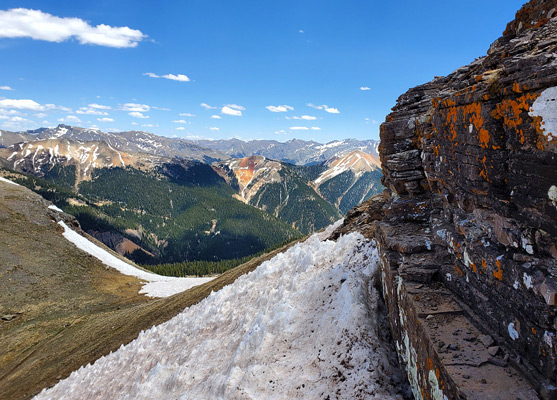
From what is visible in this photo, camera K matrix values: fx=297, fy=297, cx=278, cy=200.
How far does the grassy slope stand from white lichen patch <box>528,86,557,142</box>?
28.5 meters

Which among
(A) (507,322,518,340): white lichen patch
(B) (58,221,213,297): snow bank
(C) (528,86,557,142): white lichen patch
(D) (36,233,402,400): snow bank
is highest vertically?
(C) (528,86,557,142): white lichen patch

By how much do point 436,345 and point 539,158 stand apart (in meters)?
4.69

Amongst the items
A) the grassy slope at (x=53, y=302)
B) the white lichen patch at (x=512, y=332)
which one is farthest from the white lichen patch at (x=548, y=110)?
the grassy slope at (x=53, y=302)

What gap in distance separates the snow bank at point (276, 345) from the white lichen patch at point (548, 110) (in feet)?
27.0

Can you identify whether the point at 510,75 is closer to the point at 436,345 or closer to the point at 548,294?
the point at 548,294

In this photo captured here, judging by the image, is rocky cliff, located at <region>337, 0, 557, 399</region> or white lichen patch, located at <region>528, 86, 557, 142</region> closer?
white lichen patch, located at <region>528, 86, 557, 142</region>

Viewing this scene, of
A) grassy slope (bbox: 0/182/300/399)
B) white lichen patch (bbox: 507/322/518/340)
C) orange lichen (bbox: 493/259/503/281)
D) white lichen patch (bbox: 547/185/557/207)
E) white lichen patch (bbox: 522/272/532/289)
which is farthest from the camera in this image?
grassy slope (bbox: 0/182/300/399)

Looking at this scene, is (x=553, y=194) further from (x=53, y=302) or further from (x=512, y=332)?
(x=53, y=302)

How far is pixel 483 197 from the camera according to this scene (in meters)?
8.12

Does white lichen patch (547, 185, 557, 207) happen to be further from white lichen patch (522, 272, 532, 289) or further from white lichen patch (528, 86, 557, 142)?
white lichen patch (522, 272, 532, 289)

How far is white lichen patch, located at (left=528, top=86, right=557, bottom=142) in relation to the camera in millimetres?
5613

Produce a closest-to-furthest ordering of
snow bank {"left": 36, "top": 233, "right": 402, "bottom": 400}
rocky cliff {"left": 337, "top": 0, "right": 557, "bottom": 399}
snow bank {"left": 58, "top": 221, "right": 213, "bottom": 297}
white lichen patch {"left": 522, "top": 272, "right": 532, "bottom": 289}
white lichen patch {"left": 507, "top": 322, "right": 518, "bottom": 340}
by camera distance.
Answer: rocky cliff {"left": 337, "top": 0, "right": 557, "bottom": 399}
white lichen patch {"left": 522, "top": 272, "right": 532, "bottom": 289}
white lichen patch {"left": 507, "top": 322, "right": 518, "bottom": 340}
snow bank {"left": 36, "top": 233, "right": 402, "bottom": 400}
snow bank {"left": 58, "top": 221, "right": 213, "bottom": 297}

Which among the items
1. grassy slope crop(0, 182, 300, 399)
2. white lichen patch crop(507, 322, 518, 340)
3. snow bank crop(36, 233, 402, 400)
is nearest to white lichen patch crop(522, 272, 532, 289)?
white lichen patch crop(507, 322, 518, 340)

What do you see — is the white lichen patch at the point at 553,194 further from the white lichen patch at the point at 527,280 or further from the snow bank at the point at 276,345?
the snow bank at the point at 276,345
